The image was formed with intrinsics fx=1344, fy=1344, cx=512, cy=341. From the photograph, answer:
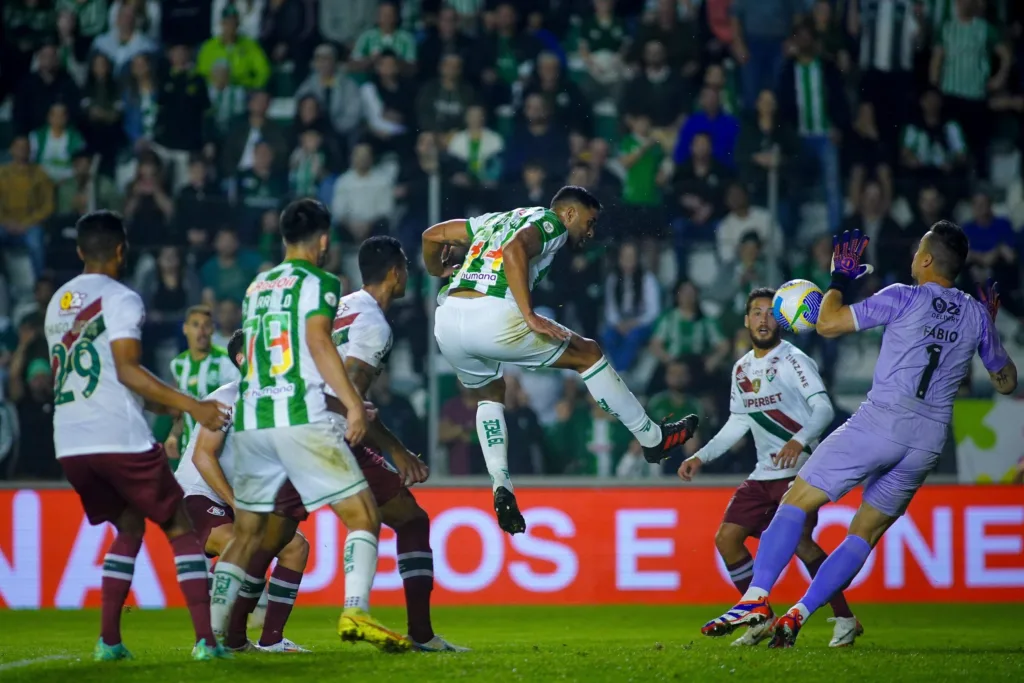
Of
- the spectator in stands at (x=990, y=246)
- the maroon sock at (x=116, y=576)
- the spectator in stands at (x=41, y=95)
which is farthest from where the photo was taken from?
the spectator in stands at (x=41, y=95)

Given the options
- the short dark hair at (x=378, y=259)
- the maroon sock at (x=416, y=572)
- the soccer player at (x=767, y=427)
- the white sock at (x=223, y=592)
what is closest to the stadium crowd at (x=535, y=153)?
the soccer player at (x=767, y=427)

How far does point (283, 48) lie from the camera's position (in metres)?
15.2

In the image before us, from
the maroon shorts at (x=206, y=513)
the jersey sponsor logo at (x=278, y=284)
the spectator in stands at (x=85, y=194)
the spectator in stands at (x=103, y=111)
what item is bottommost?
the maroon shorts at (x=206, y=513)

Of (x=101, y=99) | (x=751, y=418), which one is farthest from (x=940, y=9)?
(x=101, y=99)

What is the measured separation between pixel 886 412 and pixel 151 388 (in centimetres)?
372

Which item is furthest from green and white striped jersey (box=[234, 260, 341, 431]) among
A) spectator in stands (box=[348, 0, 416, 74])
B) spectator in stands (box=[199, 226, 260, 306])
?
spectator in stands (box=[348, 0, 416, 74])

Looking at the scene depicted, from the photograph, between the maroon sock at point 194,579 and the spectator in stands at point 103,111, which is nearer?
the maroon sock at point 194,579

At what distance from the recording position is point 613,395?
795 cm

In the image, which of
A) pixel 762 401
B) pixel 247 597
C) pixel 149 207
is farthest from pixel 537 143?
pixel 247 597

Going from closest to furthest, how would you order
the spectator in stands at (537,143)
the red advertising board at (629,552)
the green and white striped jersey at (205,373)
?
the green and white striped jersey at (205,373) < the red advertising board at (629,552) < the spectator in stands at (537,143)

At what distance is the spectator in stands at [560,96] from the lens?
14.4m

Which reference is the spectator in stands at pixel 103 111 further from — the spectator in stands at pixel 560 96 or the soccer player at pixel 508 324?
the soccer player at pixel 508 324

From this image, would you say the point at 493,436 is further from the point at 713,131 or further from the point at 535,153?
Answer: the point at 713,131

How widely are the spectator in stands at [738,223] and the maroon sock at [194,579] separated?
699 cm
